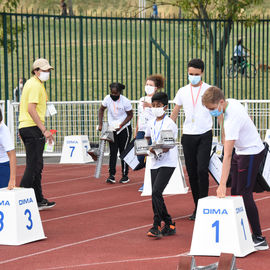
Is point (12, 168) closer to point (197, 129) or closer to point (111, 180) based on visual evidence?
point (197, 129)

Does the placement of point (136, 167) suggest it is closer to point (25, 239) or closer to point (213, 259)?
point (25, 239)

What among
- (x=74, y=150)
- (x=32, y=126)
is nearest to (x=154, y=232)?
(x=32, y=126)

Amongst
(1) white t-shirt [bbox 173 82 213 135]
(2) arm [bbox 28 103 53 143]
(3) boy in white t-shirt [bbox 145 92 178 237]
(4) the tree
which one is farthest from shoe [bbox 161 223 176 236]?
(4) the tree

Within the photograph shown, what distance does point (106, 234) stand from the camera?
27.3 feet

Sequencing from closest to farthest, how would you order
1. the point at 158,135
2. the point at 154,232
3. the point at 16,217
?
1. the point at 16,217
2. the point at 154,232
3. the point at 158,135

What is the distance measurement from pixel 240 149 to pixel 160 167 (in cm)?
124

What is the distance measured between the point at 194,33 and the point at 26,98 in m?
9.30

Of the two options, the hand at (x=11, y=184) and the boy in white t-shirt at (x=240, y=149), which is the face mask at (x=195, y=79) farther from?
the hand at (x=11, y=184)

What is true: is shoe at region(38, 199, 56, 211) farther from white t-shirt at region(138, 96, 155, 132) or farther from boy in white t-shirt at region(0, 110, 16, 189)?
white t-shirt at region(138, 96, 155, 132)

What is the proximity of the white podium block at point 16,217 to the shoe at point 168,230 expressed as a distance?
4.71ft

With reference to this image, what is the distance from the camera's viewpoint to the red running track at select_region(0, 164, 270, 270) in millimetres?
6902

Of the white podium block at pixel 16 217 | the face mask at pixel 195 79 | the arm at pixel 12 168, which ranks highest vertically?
the face mask at pixel 195 79

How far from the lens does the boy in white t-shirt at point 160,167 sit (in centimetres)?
801

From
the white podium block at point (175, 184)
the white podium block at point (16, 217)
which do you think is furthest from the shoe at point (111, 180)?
the white podium block at point (16, 217)
